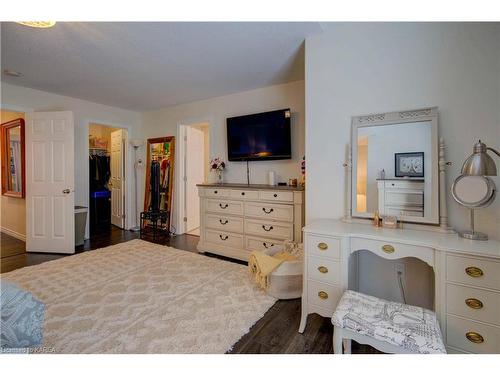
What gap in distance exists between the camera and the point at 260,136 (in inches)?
135

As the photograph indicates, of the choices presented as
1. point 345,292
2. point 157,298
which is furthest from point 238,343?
point 157,298

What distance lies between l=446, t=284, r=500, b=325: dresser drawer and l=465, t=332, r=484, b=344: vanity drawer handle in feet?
0.28

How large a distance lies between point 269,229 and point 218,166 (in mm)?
1518

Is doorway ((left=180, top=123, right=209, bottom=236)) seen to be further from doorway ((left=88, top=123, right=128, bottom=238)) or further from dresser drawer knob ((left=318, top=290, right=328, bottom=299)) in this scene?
dresser drawer knob ((left=318, top=290, right=328, bottom=299))

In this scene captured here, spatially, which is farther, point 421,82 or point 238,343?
point 421,82

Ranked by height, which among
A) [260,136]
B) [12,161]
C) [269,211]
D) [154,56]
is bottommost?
[269,211]

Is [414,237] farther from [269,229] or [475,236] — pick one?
[269,229]

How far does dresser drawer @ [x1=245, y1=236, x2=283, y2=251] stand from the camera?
295cm

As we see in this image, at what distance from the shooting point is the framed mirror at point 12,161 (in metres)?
3.91

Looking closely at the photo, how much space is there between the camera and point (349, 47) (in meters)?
2.01

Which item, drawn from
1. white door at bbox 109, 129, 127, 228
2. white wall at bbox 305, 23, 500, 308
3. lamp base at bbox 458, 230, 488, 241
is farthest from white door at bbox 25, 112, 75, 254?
lamp base at bbox 458, 230, 488, 241

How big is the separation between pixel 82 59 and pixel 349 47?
281 cm

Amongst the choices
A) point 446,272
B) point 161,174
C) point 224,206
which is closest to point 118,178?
point 161,174
